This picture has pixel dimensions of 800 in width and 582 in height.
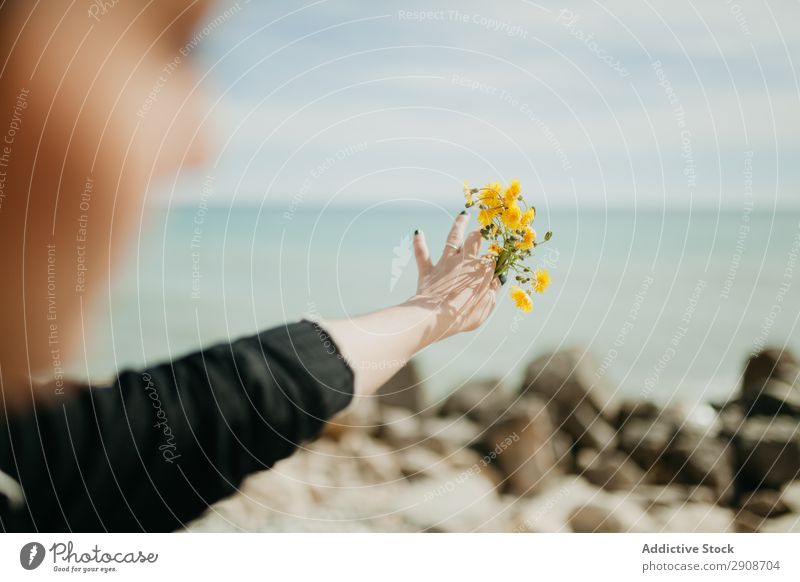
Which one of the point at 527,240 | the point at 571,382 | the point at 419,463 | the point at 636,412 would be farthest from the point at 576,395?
the point at 527,240

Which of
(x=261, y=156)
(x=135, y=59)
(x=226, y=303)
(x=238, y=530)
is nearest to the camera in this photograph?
(x=135, y=59)

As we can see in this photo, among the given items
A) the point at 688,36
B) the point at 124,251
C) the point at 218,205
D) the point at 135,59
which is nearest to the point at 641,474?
the point at 688,36

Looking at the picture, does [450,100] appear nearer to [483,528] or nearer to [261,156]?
[261,156]

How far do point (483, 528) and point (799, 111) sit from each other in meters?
1.18

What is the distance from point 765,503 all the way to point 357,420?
38.4 inches

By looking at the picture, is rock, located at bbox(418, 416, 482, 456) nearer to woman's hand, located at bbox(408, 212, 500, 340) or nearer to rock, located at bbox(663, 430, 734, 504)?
rock, located at bbox(663, 430, 734, 504)

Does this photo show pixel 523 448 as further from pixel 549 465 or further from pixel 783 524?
pixel 783 524

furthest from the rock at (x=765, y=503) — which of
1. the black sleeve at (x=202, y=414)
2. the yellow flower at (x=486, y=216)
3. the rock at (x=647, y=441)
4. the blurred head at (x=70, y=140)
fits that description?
the blurred head at (x=70, y=140)

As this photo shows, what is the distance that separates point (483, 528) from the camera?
4.94 feet

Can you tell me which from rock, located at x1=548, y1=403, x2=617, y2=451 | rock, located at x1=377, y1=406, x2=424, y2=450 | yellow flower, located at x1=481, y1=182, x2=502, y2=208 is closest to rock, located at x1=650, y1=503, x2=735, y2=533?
rock, located at x1=548, y1=403, x2=617, y2=451

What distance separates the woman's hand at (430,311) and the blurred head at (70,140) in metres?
0.65

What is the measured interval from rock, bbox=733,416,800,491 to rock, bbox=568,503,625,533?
34 cm

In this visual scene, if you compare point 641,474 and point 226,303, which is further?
point 226,303

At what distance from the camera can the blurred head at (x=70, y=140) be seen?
1284 millimetres
